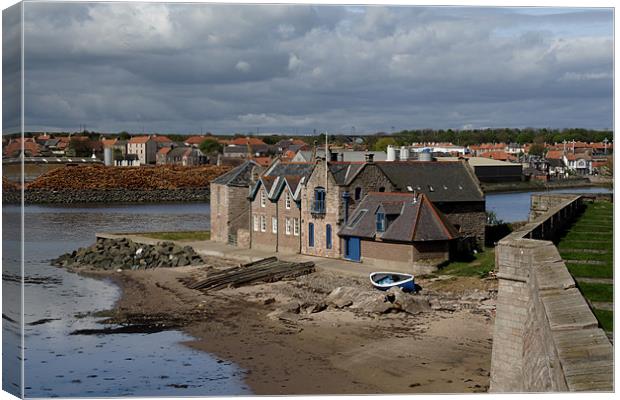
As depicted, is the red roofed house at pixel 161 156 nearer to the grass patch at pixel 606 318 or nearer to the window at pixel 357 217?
the window at pixel 357 217

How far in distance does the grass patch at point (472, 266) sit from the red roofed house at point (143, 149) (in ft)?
278

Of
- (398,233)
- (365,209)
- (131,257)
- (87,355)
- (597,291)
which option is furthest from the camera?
(131,257)

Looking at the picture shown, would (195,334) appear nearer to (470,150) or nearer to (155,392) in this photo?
(155,392)

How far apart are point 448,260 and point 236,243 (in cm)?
986

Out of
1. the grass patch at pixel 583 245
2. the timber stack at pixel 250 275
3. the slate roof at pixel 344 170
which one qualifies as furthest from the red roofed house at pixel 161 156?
the grass patch at pixel 583 245

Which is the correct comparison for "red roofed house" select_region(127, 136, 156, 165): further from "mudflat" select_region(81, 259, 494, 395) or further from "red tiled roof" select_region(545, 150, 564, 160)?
"mudflat" select_region(81, 259, 494, 395)

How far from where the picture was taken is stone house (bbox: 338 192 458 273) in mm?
25938

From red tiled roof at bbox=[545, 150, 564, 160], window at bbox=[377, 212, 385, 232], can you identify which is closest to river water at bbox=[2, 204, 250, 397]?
window at bbox=[377, 212, 385, 232]

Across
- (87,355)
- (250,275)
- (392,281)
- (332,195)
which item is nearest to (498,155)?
(332,195)

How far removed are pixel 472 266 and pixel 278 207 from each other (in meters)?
7.95

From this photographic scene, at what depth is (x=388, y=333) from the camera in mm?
18547

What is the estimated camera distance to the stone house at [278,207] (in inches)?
1187

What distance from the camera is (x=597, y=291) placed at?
13.2 meters

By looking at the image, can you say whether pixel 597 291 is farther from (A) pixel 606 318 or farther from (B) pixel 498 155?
(B) pixel 498 155
